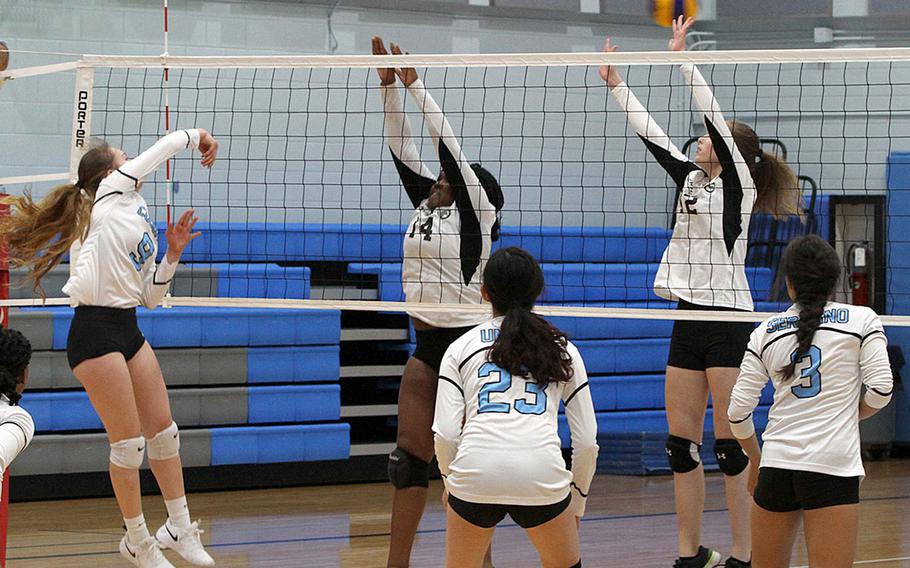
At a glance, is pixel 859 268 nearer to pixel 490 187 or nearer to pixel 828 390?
pixel 490 187

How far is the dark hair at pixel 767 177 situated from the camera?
482 cm

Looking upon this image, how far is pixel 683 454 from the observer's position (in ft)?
15.5

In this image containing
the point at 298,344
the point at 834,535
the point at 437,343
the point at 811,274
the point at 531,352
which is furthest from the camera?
the point at 298,344

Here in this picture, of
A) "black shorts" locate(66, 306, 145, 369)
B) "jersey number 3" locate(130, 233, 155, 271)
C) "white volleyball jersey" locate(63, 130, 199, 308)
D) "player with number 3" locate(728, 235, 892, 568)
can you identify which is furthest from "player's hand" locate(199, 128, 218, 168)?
"player with number 3" locate(728, 235, 892, 568)

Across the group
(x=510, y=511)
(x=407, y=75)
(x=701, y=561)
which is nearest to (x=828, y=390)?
(x=510, y=511)

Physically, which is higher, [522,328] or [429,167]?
[429,167]

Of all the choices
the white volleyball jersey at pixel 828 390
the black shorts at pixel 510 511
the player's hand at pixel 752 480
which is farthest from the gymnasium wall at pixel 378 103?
the black shorts at pixel 510 511

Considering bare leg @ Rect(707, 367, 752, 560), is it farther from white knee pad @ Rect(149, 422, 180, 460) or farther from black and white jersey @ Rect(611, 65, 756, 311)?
white knee pad @ Rect(149, 422, 180, 460)

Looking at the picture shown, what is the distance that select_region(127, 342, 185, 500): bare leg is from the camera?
4.68 m

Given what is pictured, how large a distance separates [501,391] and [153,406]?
1.98 metres

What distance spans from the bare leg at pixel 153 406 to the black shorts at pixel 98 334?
2.7 inches

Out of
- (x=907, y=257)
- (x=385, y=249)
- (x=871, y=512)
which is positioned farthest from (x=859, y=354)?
(x=907, y=257)

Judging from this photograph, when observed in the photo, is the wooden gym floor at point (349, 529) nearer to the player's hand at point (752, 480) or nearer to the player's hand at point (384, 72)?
the player's hand at point (752, 480)

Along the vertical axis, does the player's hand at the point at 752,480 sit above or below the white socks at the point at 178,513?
above
